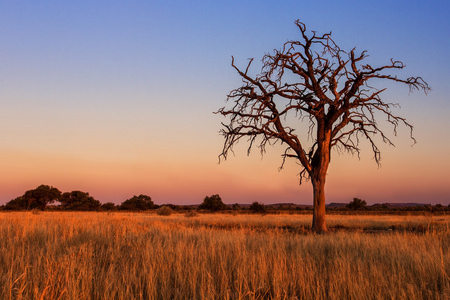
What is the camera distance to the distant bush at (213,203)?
2562 inches

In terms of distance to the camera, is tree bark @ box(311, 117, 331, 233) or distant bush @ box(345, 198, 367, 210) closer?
tree bark @ box(311, 117, 331, 233)

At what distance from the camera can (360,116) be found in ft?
58.1

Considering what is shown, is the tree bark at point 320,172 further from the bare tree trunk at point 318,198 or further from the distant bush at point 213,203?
the distant bush at point 213,203

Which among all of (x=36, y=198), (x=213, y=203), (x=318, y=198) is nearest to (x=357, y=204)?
(x=213, y=203)

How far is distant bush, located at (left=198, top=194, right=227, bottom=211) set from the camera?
214ft

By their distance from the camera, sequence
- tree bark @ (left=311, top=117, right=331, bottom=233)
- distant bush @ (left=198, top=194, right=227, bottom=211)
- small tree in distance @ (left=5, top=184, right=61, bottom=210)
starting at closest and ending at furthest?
1. tree bark @ (left=311, top=117, right=331, bottom=233)
2. distant bush @ (left=198, top=194, right=227, bottom=211)
3. small tree in distance @ (left=5, top=184, right=61, bottom=210)

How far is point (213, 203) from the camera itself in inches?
2566

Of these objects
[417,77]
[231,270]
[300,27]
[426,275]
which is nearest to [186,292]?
[231,270]

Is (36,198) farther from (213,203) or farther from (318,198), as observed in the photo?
(318,198)

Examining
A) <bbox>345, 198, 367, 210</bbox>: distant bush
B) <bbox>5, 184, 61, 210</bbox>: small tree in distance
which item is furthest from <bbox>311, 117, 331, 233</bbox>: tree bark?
<bbox>5, 184, 61, 210</bbox>: small tree in distance

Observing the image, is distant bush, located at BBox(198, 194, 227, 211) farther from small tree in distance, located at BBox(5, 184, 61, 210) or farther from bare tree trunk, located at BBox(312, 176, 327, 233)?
bare tree trunk, located at BBox(312, 176, 327, 233)

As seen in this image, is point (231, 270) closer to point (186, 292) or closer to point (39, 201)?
point (186, 292)

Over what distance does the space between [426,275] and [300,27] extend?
13.3m

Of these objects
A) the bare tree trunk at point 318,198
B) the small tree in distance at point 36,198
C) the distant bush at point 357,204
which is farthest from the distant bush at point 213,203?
the bare tree trunk at point 318,198
